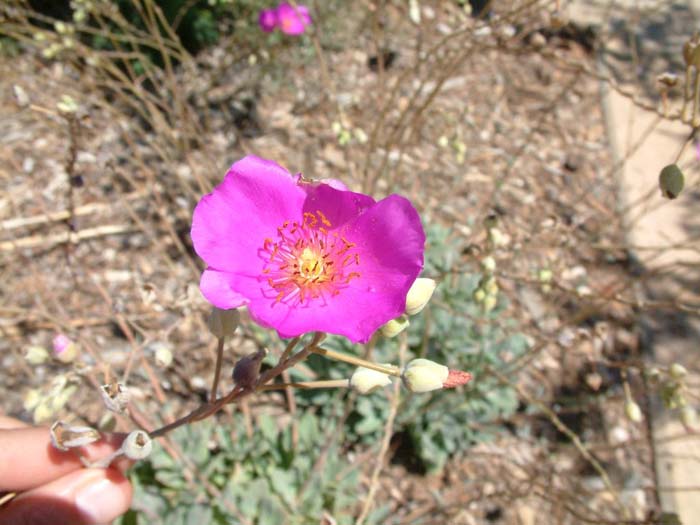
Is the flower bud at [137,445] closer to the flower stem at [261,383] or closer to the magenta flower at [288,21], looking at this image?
the flower stem at [261,383]

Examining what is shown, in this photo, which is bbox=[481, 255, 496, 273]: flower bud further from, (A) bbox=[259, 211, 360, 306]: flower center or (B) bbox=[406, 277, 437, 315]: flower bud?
(B) bbox=[406, 277, 437, 315]: flower bud

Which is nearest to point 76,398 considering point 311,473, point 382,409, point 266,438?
point 266,438

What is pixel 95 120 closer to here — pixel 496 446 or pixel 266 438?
pixel 266 438

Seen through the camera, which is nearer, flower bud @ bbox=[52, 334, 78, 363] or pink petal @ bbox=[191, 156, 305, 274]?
pink petal @ bbox=[191, 156, 305, 274]

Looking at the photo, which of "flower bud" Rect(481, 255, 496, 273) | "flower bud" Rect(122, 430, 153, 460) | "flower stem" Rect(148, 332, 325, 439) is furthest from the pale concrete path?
"flower bud" Rect(122, 430, 153, 460)

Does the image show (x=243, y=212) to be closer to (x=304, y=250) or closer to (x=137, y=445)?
(x=304, y=250)
